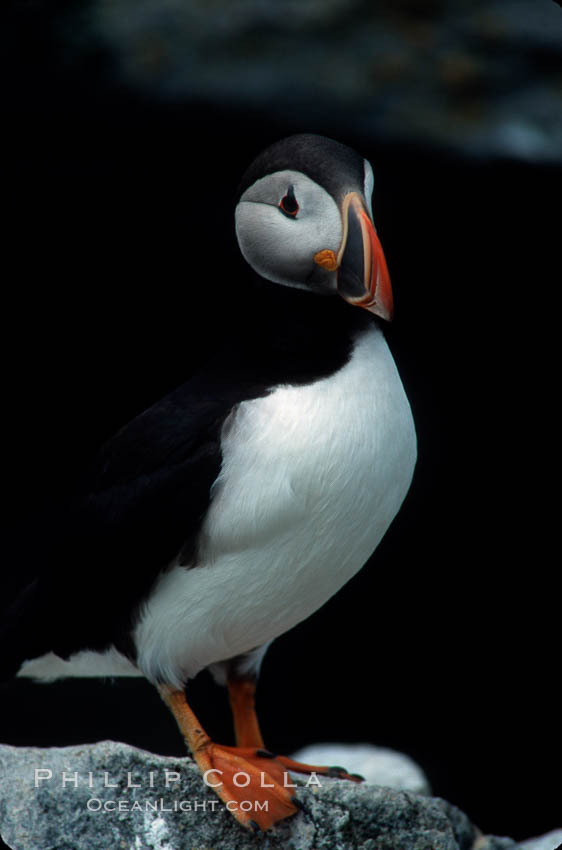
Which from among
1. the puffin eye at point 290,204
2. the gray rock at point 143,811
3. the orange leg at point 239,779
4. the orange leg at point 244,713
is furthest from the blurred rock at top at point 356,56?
the gray rock at point 143,811

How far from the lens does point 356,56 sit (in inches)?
124

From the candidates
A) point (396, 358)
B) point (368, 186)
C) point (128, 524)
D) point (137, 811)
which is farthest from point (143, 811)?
point (396, 358)

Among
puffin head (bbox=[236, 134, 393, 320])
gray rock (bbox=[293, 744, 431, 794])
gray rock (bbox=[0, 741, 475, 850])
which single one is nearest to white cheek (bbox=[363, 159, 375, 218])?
A: puffin head (bbox=[236, 134, 393, 320])

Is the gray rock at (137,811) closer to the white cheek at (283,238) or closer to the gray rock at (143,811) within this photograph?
the gray rock at (143,811)

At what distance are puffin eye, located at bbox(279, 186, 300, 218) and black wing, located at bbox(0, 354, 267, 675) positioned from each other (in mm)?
337

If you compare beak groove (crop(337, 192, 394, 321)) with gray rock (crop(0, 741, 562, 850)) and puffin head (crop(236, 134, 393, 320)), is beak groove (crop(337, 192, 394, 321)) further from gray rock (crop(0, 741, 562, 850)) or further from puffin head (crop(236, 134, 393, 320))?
gray rock (crop(0, 741, 562, 850))

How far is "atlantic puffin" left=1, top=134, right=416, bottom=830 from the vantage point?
218cm

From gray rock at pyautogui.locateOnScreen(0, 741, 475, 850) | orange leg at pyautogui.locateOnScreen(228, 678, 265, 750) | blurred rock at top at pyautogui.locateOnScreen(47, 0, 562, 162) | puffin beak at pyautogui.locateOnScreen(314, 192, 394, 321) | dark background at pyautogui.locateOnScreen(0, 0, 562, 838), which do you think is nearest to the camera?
puffin beak at pyautogui.locateOnScreen(314, 192, 394, 321)

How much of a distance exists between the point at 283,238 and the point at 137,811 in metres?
1.12

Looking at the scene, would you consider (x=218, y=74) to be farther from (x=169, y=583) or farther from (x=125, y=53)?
(x=169, y=583)

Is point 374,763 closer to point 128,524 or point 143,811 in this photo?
point 143,811

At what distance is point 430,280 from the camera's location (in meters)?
3.60

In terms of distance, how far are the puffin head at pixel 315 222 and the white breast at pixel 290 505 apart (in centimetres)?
20

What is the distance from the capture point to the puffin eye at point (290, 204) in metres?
2.17
